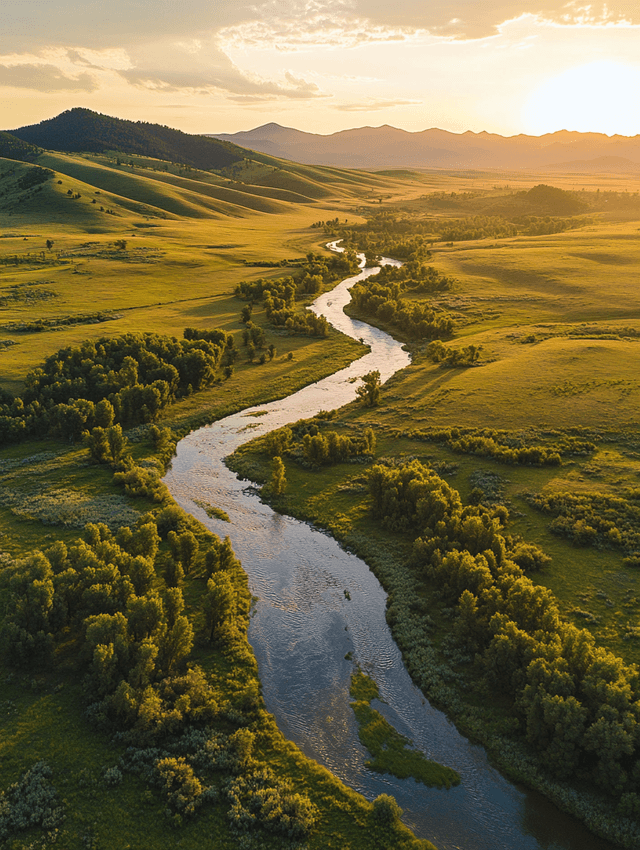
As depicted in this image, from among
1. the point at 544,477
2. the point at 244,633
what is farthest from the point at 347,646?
the point at 544,477

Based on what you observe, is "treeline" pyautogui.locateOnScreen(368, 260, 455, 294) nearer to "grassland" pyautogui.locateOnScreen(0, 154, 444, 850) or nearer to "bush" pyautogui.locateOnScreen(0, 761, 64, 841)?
"grassland" pyautogui.locateOnScreen(0, 154, 444, 850)

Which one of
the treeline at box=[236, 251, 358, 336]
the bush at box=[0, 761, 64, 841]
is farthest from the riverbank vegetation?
the treeline at box=[236, 251, 358, 336]

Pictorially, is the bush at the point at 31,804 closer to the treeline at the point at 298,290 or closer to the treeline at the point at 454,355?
the treeline at the point at 454,355

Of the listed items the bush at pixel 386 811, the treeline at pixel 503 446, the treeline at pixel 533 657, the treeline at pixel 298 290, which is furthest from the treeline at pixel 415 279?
the bush at pixel 386 811

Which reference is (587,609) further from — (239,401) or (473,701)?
(239,401)

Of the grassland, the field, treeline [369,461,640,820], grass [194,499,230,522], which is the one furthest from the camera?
grass [194,499,230,522]
